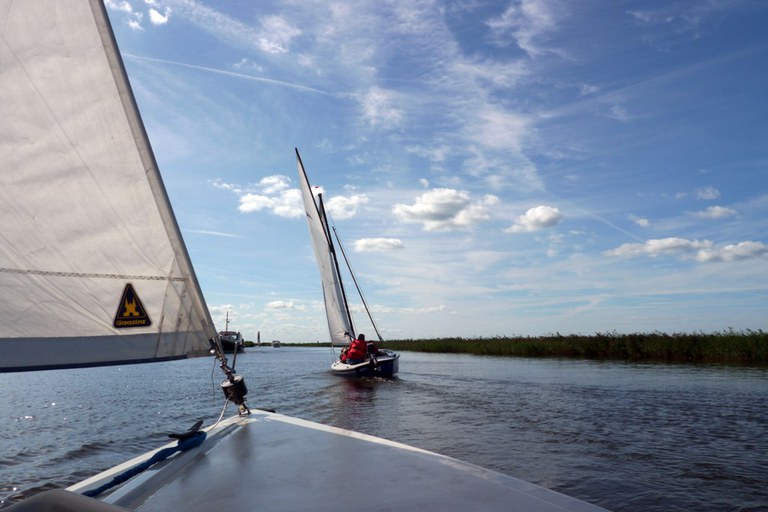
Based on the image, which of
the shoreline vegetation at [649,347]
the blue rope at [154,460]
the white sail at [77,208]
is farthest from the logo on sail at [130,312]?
the shoreline vegetation at [649,347]

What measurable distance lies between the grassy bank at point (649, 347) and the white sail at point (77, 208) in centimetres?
3500

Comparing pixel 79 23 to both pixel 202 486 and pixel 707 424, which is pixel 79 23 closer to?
pixel 202 486

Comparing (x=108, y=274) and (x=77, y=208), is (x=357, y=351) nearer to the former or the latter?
(x=108, y=274)

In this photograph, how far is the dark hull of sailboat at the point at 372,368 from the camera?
2584 centimetres

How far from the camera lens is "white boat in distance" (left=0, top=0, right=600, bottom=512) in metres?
2.79

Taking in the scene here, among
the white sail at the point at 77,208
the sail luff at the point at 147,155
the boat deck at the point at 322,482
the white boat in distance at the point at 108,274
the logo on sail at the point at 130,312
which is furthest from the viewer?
the logo on sail at the point at 130,312

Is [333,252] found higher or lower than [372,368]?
higher

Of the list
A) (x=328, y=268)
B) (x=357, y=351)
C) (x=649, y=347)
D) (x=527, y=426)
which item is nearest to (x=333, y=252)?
(x=328, y=268)

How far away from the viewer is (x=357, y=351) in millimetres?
26453

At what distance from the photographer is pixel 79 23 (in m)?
3.17

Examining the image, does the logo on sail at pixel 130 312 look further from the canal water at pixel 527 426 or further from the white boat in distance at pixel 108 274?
the canal water at pixel 527 426

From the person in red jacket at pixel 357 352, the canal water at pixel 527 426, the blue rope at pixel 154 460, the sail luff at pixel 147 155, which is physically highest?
the sail luff at pixel 147 155

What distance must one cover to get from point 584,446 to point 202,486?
973cm

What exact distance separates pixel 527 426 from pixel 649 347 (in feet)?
94.3
